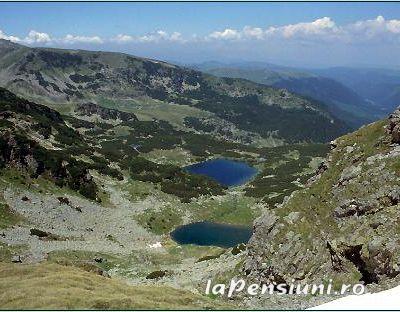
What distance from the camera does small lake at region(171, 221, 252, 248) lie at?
11881 centimetres

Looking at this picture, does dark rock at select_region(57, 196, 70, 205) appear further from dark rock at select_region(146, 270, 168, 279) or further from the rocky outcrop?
the rocky outcrop

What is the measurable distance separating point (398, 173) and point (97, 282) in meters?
33.3

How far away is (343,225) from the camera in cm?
5034

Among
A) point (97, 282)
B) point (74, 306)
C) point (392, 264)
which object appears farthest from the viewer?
point (97, 282)

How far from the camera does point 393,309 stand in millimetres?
24016

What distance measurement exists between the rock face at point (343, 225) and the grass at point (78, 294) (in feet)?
40.4

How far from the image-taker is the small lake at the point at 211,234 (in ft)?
390

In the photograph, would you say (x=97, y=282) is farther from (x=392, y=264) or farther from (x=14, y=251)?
(x=14, y=251)

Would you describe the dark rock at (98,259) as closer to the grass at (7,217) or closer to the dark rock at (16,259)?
the dark rock at (16,259)

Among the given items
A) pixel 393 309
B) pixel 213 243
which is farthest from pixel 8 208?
pixel 393 309

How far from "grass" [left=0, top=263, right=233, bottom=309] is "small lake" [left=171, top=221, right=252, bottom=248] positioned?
229ft

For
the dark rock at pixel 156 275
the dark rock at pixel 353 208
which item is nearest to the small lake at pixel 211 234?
the dark rock at pixel 156 275

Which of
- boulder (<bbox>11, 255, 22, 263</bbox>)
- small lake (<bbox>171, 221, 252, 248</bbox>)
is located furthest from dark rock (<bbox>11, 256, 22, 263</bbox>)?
small lake (<bbox>171, 221, 252, 248</bbox>)

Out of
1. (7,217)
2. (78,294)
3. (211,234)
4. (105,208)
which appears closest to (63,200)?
(105,208)
